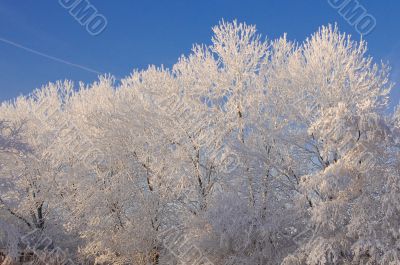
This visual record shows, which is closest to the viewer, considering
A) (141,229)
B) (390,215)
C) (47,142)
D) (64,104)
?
(390,215)

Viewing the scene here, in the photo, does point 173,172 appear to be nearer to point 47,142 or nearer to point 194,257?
point 194,257

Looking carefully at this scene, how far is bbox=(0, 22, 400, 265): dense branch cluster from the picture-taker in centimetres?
1365

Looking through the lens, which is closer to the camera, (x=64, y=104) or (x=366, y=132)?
(x=366, y=132)

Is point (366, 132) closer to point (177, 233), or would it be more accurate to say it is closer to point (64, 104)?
point (177, 233)

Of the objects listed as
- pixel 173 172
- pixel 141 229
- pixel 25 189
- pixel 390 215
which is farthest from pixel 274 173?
pixel 25 189

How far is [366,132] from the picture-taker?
13.3 m

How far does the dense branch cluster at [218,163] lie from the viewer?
13.6 m

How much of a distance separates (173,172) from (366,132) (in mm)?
9282

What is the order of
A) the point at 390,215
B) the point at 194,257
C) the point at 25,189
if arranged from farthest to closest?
the point at 25,189
the point at 194,257
the point at 390,215

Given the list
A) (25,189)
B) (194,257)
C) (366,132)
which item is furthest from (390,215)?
(25,189)

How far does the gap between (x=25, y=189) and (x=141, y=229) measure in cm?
897

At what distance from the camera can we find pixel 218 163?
19594 millimetres

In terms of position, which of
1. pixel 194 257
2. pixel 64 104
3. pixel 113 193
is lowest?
pixel 194 257

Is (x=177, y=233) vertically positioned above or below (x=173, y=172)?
below
